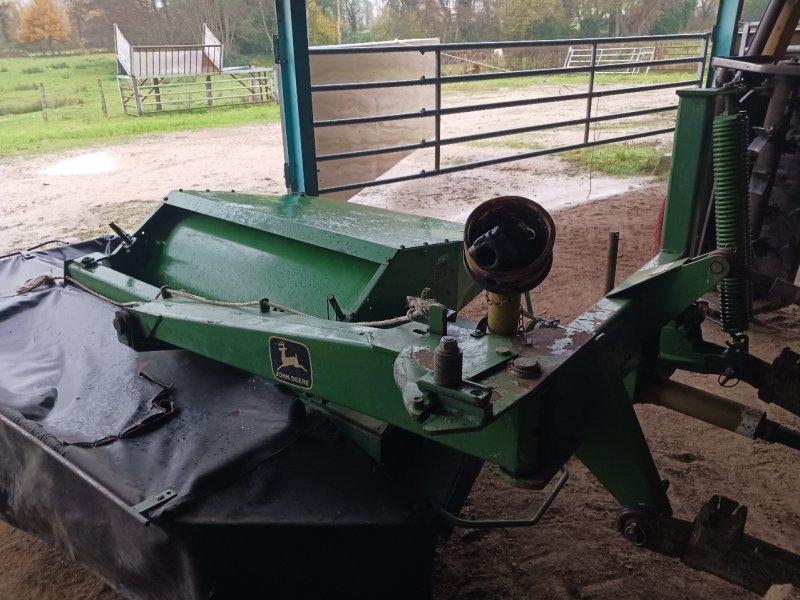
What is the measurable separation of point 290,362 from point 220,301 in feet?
2.83

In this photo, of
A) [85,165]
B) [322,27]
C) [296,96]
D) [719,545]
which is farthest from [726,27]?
[322,27]

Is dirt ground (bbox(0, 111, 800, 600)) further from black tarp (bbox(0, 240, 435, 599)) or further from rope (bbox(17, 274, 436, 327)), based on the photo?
rope (bbox(17, 274, 436, 327))

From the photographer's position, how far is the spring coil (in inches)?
75.1

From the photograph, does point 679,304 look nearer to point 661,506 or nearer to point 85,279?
point 661,506

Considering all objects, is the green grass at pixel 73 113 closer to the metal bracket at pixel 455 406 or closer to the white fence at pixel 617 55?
the white fence at pixel 617 55

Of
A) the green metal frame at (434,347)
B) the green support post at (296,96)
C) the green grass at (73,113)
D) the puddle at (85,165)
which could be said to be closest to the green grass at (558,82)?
the green grass at (73,113)

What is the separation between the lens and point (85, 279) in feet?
8.62

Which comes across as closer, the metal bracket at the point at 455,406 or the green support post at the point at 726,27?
the metal bracket at the point at 455,406

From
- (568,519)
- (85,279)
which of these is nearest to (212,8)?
(85,279)

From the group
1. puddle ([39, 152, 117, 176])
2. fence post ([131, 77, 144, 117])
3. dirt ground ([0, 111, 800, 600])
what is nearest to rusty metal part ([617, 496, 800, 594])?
dirt ground ([0, 111, 800, 600])

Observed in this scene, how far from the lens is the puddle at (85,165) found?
320 inches

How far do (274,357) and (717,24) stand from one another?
6.44 meters

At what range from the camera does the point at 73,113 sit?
13320 millimetres

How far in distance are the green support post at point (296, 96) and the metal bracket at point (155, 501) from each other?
2798 mm
